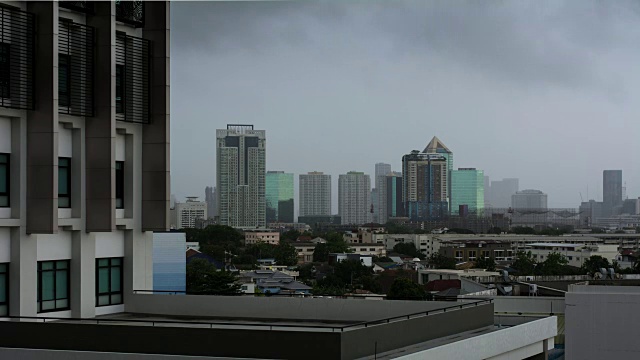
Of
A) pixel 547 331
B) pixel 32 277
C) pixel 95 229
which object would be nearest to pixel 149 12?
pixel 95 229

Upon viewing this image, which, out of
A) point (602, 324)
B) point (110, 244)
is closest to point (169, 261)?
point (602, 324)

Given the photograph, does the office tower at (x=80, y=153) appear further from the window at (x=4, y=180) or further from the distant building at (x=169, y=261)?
the distant building at (x=169, y=261)

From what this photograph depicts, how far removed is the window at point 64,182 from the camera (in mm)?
16703

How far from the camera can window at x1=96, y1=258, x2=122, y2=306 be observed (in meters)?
17.8

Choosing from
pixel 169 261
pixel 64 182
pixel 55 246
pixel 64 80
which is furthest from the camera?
pixel 169 261

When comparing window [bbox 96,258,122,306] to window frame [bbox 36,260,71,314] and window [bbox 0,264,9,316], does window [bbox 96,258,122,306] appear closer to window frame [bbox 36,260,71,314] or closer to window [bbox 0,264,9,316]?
window frame [bbox 36,260,71,314]

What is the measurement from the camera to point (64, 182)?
1681 centimetres

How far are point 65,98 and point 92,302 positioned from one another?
3.43 m

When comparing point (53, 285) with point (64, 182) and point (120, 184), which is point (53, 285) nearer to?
point (64, 182)

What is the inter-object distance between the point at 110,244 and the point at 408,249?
505ft

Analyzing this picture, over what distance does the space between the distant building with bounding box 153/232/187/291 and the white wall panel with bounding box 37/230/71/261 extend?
46.2 metres

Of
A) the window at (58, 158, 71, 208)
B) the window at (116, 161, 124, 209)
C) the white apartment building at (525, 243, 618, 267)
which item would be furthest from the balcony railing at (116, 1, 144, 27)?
the white apartment building at (525, 243, 618, 267)

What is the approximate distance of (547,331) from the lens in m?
17.1

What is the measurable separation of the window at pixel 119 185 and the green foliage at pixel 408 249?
147m
